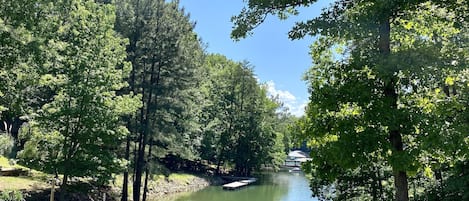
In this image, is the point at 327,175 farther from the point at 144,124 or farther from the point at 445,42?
the point at 144,124

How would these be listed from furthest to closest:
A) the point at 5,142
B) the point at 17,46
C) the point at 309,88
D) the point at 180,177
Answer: the point at 180,177, the point at 5,142, the point at 17,46, the point at 309,88

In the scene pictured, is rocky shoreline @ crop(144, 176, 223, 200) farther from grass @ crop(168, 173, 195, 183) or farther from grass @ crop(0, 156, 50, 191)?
grass @ crop(0, 156, 50, 191)

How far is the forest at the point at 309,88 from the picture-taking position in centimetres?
626

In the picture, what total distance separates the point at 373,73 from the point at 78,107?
983 cm

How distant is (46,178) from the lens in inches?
672

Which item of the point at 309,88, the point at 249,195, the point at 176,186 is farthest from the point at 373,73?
the point at 249,195

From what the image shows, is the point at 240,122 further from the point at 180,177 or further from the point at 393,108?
the point at 393,108

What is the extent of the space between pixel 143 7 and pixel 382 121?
55.4 feet

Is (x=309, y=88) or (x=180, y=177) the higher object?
(x=309, y=88)

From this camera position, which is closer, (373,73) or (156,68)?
(373,73)

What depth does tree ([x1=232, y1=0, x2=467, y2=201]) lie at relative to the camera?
241 inches

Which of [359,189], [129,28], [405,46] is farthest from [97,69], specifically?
[405,46]

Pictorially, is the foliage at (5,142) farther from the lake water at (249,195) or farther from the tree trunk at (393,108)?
the lake water at (249,195)

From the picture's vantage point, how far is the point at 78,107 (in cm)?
1325
